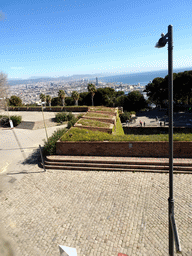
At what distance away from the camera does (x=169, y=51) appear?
4.38 meters

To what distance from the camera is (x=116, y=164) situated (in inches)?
459

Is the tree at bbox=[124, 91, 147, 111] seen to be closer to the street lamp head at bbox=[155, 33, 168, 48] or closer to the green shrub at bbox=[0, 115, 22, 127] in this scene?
the green shrub at bbox=[0, 115, 22, 127]

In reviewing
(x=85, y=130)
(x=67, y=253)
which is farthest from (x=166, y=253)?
(x=85, y=130)

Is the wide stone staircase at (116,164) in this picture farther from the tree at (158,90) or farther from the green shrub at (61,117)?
the tree at (158,90)

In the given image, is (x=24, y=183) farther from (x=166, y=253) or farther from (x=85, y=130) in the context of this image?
(x=166, y=253)

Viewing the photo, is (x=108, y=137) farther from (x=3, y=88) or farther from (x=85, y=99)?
(x=85, y=99)

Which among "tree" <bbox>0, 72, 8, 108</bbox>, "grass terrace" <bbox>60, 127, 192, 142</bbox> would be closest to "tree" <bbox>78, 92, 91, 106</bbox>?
"tree" <bbox>0, 72, 8, 108</bbox>

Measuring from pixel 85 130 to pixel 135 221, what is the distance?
28.9 ft

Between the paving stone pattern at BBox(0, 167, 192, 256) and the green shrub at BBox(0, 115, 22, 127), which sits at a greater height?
the green shrub at BBox(0, 115, 22, 127)

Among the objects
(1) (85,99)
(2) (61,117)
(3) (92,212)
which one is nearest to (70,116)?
(2) (61,117)

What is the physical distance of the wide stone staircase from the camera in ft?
35.4

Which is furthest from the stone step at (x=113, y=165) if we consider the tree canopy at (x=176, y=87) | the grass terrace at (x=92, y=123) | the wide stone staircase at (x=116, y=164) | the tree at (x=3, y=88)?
the tree canopy at (x=176, y=87)

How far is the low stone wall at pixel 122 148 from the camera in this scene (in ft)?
37.9

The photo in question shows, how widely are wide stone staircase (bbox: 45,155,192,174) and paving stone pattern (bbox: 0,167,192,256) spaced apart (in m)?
0.51
